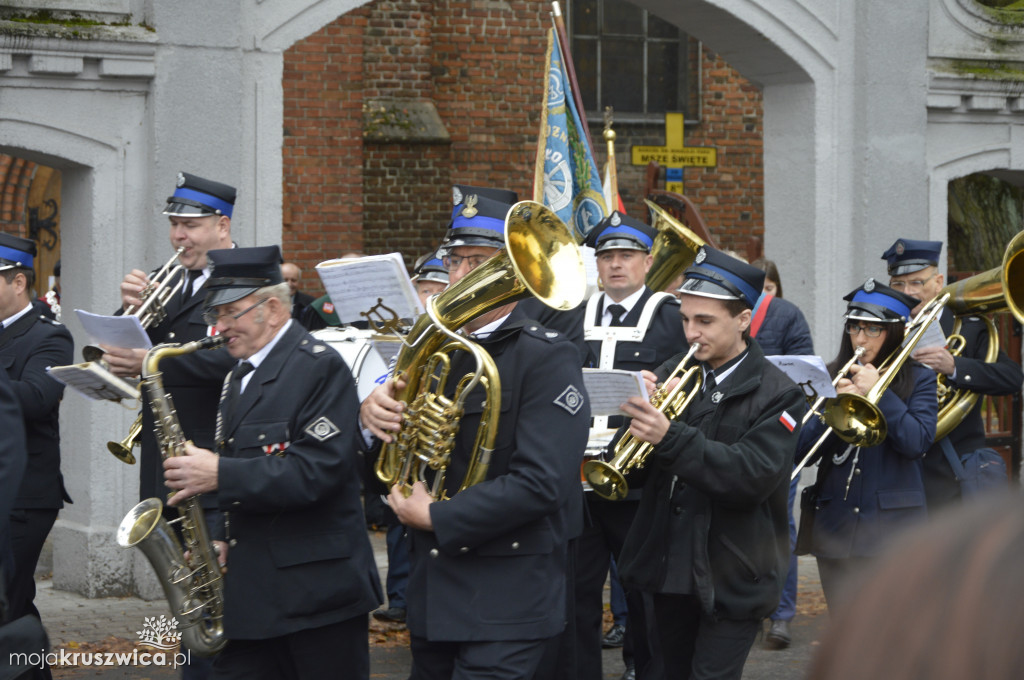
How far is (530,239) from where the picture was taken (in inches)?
162

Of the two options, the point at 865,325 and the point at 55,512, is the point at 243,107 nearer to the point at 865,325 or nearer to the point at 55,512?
the point at 55,512

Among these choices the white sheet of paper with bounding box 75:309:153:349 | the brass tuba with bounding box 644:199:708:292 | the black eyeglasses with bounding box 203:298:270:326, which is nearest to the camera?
Answer: the black eyeglasses with bounding box 203:298:270:326

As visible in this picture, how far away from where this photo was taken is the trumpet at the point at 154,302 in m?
5.74

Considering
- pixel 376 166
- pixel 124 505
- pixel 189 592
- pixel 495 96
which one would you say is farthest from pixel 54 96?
pixel 495 96

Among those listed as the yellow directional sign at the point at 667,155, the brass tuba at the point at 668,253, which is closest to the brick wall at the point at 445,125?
the yellow directional sign at the point at 667,155

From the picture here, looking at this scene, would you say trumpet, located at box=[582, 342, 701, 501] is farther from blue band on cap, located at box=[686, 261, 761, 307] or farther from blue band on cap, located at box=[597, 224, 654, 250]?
blue band on cap, located at box=[597, 224, 654, 250]

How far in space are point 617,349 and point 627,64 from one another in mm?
11352

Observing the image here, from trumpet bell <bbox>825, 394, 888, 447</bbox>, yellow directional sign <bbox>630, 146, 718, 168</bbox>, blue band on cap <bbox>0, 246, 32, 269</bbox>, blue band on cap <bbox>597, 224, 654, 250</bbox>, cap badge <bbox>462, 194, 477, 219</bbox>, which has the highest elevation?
yellow directional sign <bbox>630, 146, 718, 168</bbox>

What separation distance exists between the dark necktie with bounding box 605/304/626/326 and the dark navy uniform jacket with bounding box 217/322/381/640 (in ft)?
7.16

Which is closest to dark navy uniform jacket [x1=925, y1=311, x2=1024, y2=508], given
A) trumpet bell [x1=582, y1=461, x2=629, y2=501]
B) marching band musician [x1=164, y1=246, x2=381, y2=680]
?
trumpet bell [x1=582, y1=461, x2=629, y2=501]

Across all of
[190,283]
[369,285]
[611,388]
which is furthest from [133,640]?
[611,388]

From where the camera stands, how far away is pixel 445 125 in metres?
15.4

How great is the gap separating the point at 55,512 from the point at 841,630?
5288 millimetres

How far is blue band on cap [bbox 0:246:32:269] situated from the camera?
19.8ft
